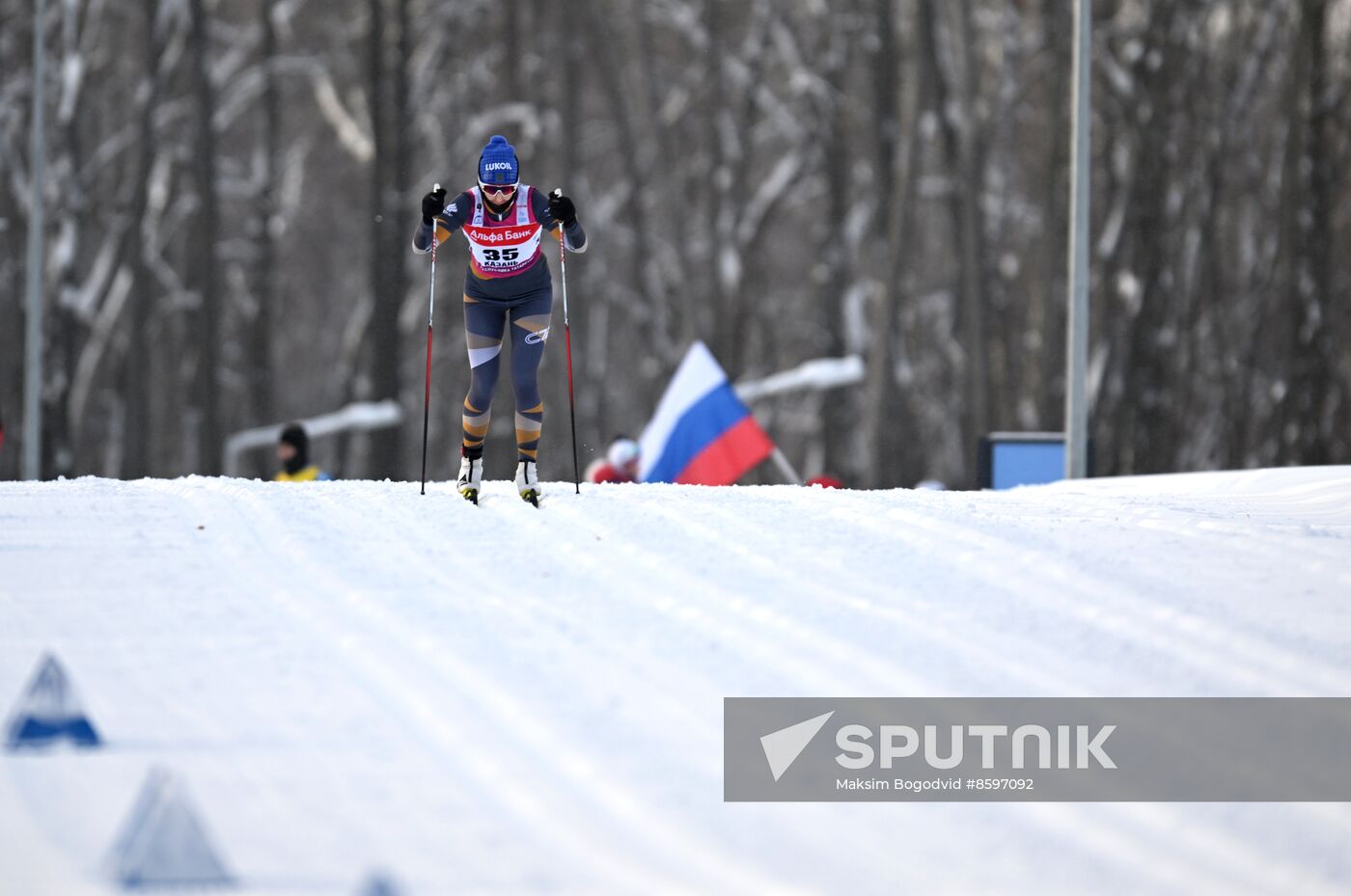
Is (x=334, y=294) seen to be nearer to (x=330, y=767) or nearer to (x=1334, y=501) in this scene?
(x=1334, y=501)

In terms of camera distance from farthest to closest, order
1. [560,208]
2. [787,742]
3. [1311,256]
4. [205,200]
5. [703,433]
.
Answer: [1311,256]
[205,200]
[703,433]
[560,208]
[787,742]

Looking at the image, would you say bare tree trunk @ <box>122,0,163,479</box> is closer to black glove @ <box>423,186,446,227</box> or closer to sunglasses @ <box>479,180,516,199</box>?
black glove @ <box>423,186,446,227</box>

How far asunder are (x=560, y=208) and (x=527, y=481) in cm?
152

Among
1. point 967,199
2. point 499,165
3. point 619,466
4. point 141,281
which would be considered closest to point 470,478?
point 499,165

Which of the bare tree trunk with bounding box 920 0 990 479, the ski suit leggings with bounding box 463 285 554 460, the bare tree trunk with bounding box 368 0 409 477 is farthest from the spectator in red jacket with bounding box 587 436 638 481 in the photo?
the bare tree trunk with bounding box 368 0 409 477

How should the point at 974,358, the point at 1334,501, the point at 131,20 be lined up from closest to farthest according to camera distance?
the point at 1334,501 → the point at 974,358 → the point at 131,20

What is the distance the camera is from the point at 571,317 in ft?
112

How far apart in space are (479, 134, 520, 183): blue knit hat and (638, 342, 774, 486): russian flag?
5.11m

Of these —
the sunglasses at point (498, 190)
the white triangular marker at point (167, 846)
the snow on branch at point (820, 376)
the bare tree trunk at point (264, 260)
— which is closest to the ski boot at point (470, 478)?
the sunglasses at point (498, 190)

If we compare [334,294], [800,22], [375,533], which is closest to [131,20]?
[334,294]

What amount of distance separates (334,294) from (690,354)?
28005 mm

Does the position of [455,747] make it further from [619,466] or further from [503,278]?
[619,466]

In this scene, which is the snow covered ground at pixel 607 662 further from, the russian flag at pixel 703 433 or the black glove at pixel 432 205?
the russian flag at pixel 703 433

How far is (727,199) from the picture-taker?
27531 millimetres
